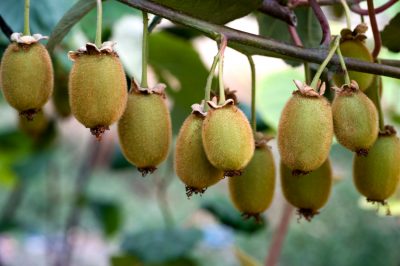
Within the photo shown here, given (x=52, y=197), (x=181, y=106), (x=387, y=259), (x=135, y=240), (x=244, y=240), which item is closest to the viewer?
(x=181, y=106)

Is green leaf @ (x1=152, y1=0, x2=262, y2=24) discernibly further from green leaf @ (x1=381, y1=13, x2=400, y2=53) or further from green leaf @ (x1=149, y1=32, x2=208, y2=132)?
green leaf @ (x1=149, y1=32, x2=208, y2=132)

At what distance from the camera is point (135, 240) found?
2053 millimetres

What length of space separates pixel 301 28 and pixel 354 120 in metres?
0.35

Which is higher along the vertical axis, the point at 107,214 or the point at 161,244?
the point at 161,244

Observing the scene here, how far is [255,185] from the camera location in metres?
0.80

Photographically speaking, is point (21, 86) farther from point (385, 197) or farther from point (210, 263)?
point (210, 263)

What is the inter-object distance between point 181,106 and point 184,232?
502 millimetres

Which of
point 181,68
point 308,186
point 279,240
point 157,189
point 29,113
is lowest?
point 157,189

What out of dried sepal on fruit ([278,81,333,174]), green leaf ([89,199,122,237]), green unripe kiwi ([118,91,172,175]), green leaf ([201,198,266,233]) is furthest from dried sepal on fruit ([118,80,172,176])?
green leaf ([89,199,122,237])

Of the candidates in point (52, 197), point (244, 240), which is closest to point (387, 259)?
point (244, 240)

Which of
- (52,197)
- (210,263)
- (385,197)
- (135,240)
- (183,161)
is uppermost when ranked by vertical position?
(183,161)

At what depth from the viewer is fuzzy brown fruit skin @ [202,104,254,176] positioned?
2.24ft

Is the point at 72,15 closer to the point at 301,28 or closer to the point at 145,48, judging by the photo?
the point at 145,48

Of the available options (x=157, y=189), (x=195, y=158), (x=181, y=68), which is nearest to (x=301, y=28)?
(x=195, y=158)
